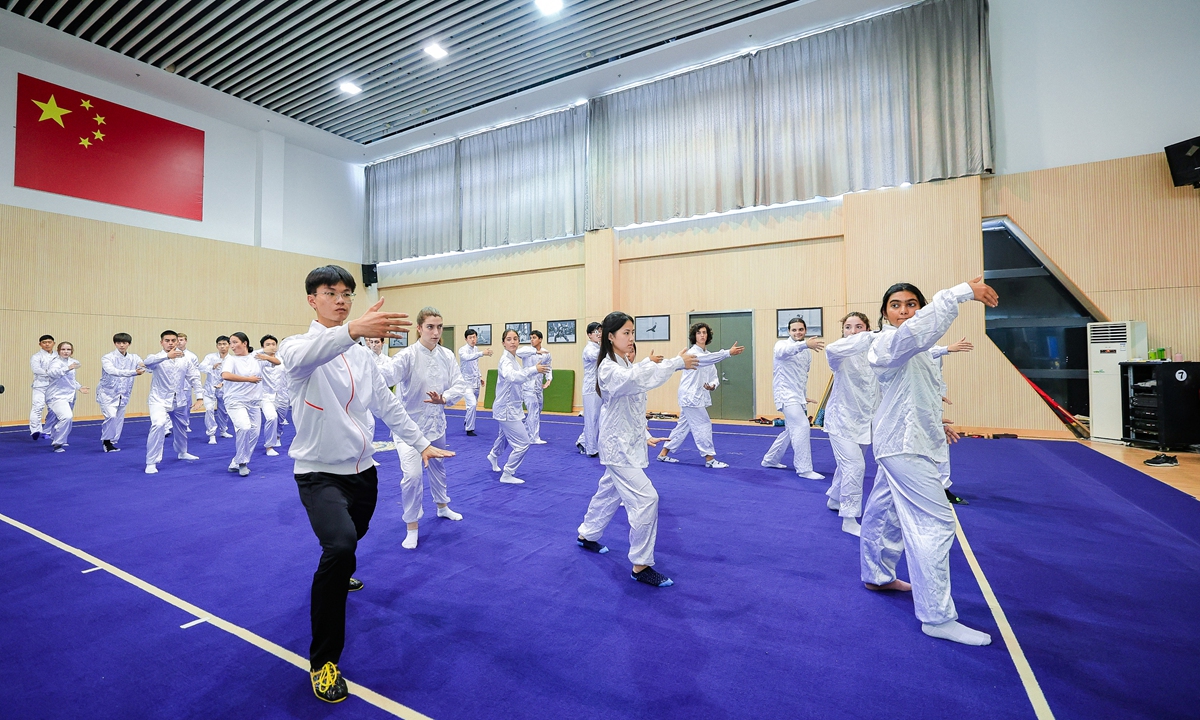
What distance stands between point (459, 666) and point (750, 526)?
284 cm

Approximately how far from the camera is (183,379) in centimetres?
830

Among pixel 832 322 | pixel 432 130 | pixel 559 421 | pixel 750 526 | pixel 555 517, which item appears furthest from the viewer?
pixel 432 130

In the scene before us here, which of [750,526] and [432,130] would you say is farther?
[432,130]

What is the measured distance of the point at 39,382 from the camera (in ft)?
30.9

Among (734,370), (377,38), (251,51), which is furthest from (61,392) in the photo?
(734,370)

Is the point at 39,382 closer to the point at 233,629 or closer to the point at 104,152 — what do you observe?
the point at 104,152

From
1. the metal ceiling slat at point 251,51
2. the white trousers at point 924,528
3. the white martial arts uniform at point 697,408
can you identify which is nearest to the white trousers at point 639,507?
the white trousers at point 924,528

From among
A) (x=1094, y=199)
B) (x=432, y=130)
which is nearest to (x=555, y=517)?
(x=1094, y=199)

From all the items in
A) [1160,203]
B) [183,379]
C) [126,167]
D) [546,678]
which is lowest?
[546,678]

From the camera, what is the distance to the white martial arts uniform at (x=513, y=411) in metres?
6.27

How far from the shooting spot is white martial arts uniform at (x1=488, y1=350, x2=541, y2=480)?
6266mm

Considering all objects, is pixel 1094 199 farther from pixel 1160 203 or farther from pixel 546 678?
pixel 546 678

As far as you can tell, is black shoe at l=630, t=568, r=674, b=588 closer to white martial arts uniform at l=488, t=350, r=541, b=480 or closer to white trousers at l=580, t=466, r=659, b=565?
white trousers at l=580, t=466, r=659, b=565

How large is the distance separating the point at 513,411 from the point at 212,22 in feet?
38.2
